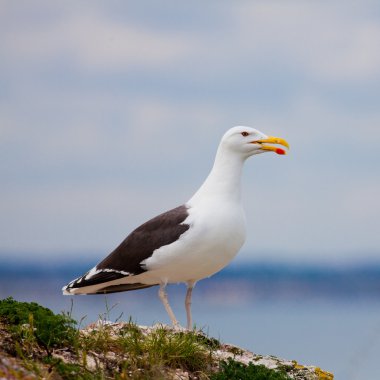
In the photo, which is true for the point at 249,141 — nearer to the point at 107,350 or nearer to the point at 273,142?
the point at 273,142

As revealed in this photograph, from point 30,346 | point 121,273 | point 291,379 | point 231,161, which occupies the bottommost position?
point 291,379

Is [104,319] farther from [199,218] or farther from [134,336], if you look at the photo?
[199,218]

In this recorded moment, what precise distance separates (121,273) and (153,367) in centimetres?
353

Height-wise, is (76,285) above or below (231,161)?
below

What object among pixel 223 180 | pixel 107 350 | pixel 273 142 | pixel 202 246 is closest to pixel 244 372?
pixel 107 350

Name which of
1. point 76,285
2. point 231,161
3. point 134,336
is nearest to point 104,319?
point 134,336

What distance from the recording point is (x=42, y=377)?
7.71 m

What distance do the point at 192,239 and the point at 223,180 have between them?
1.11 m

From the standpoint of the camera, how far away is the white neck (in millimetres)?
11797

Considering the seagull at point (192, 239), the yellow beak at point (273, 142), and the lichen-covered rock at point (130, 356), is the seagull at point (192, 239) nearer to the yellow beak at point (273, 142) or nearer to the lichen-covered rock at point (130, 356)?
the yellow beak at point (273, 142)

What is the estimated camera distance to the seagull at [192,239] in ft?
37.2

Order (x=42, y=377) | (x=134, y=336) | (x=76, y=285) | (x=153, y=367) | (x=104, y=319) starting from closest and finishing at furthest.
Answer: (x=42, y=377)
(x=153, y=367)
(x=134, y=336)
(x=104, y=319)
(x=76, y=285)

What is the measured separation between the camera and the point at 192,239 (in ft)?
36.9

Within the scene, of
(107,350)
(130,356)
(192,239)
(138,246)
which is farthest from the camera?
(138,246)
